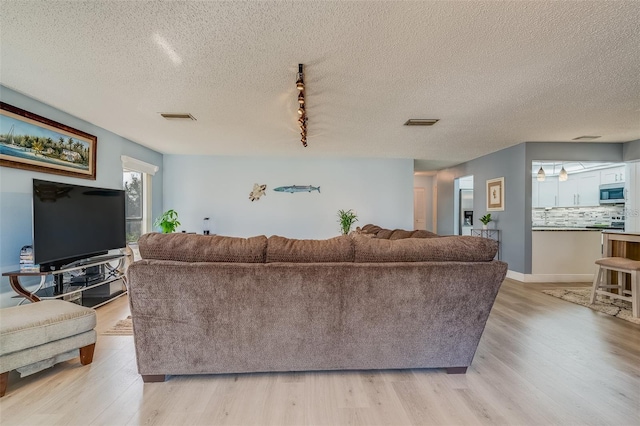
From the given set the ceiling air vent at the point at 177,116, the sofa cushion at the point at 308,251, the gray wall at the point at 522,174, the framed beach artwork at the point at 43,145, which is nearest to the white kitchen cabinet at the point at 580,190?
the gray wall at the point at 522,174

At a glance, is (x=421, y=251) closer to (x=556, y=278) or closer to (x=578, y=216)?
(x=556, y=278)

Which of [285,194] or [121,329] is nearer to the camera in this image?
[121,329]

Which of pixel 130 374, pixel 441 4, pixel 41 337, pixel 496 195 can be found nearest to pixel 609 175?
pixel 496 195

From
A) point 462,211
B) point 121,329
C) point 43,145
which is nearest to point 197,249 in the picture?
point 121,329

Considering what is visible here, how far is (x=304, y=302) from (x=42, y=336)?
5.86ft

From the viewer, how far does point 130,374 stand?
2016mm

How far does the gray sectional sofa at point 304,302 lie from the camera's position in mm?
1809

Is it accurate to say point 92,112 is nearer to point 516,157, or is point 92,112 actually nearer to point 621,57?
point 621,57

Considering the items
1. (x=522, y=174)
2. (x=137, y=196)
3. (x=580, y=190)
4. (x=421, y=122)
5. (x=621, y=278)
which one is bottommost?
(x=621, y=278)

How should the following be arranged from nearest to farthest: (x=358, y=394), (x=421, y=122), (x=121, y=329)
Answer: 1. (x=358, y=394)
2. (x=121, y=329)
3. (x=421, y=122)

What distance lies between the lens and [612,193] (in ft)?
18.1

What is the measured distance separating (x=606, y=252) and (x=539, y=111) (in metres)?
2.24

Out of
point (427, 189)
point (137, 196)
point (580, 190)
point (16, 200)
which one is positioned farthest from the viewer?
point (427, 189)

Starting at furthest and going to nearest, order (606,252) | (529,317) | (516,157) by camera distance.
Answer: (516,157)
(606,252)
(529,317)
